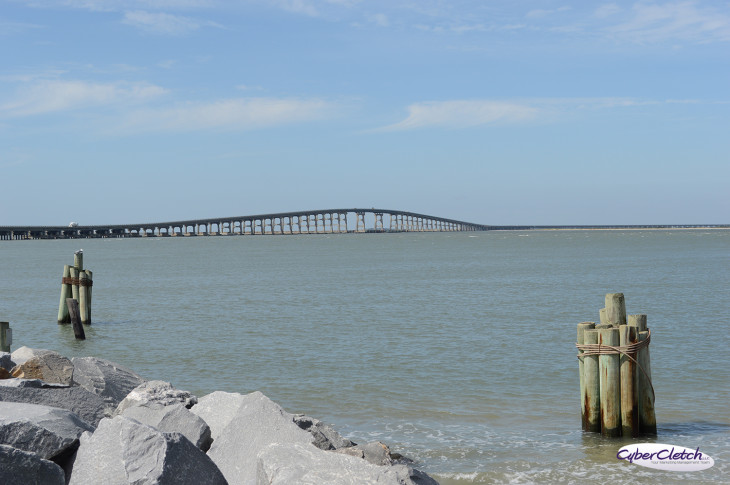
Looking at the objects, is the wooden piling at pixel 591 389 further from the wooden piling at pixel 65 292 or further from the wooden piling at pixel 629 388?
the wooden piling at pixel 65 292

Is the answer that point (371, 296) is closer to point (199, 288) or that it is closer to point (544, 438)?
point (199, 288)

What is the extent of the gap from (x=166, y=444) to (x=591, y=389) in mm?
5780

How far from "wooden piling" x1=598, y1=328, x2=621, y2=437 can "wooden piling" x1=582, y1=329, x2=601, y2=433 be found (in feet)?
0.26

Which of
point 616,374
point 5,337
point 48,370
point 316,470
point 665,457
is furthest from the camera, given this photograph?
point 5,337

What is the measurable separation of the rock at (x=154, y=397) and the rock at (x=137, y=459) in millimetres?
2261

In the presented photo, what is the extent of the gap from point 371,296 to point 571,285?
1085 centimetres

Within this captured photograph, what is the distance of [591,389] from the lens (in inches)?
402

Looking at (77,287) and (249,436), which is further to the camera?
(77,287)

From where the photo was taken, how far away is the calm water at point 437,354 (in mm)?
10305

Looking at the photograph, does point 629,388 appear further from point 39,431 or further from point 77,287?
point 77,287

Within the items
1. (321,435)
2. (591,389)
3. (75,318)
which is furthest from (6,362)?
(75,318)

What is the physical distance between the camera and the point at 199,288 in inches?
1642

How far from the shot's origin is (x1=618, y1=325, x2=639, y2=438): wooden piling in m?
9.80

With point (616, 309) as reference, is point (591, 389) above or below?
below
